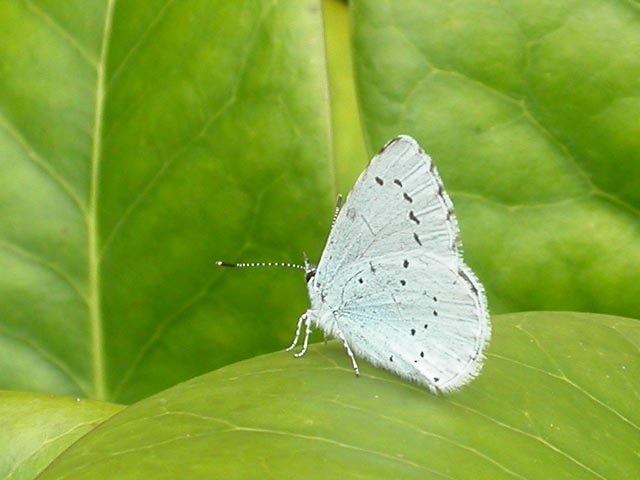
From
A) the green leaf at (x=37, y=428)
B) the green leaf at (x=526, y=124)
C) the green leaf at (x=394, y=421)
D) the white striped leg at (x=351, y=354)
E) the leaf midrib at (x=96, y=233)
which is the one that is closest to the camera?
the green leaf at (x=394, y=421)

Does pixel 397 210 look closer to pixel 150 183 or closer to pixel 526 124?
pixel 526 124

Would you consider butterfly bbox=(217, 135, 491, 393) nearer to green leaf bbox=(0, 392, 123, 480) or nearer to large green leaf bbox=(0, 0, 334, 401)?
large green leaf bbox=(0, 0, 334, 401)

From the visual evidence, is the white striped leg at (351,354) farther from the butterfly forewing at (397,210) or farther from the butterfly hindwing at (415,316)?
the butterfly forewing at (397,210)

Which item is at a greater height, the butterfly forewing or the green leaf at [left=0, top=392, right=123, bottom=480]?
the butterfly forewing

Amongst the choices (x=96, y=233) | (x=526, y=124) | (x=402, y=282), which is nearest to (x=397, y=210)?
(x=402, y=282)

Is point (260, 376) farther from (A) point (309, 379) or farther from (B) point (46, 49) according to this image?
(B) point (46, 49)

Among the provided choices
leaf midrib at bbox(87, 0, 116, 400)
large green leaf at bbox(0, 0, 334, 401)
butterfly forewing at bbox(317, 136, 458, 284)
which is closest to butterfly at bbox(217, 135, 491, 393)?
butterfly forewing at bbox(317, 136, 458, 284)

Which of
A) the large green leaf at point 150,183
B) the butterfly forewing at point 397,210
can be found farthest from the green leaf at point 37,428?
the butterfly forewing at point 397,210
